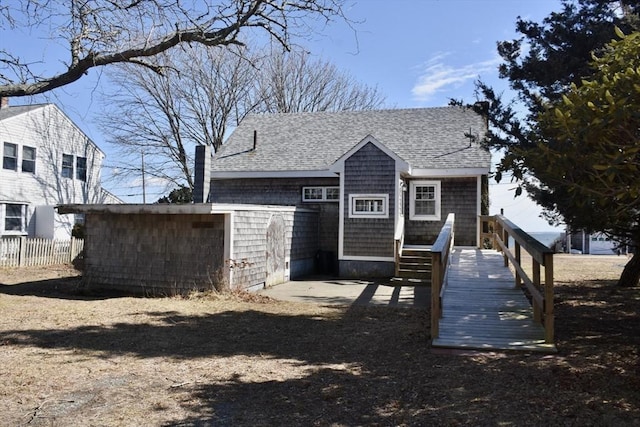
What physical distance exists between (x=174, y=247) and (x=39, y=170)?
46.9 ft

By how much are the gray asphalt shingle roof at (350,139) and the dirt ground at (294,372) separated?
8856 millimetres

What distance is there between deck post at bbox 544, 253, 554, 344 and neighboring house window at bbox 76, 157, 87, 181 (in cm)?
2433

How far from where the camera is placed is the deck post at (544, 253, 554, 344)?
596 centimetres

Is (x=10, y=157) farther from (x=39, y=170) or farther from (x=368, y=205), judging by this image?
(x=368, y=205)

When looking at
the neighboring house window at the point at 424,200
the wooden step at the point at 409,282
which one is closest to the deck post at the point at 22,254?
the wooden step at the point at 409,282

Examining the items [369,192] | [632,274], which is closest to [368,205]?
[369,192]

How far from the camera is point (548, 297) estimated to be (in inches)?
239

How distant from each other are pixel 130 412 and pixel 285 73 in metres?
30.8

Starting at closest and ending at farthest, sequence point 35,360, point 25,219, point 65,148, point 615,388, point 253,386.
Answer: point 615,388
point 253,386
point 35,360
point 25,219
point 65,148

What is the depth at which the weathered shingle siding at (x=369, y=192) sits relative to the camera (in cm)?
1548

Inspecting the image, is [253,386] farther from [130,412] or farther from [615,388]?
[615,388]

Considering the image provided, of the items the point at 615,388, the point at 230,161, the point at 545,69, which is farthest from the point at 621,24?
the point at 230,161

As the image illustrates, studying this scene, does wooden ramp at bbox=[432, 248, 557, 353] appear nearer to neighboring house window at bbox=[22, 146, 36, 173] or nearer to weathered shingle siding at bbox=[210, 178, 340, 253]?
weathered shingle siding at bbox=[210, 178, 340, 253]

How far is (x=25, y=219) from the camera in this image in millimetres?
21984
